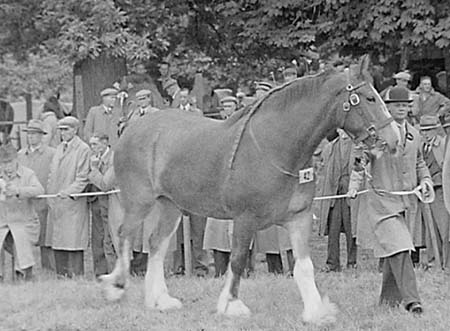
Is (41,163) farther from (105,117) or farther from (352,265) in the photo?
(352,265)

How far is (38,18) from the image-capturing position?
1734 centimetres

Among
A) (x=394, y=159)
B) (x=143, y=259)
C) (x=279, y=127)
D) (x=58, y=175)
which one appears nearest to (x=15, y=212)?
(x=58, y=175)

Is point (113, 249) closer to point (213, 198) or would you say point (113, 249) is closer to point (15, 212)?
point (15, 212)

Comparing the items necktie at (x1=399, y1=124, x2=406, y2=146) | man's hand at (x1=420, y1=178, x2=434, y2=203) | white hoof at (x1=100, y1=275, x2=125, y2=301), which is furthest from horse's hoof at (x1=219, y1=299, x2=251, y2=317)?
necktie at (x1=399, y1=124, x2=406, y2=146)

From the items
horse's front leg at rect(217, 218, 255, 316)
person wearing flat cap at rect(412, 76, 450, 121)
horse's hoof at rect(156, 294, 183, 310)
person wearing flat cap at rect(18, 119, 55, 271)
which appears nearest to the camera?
horse's front leg at rect(217, 218, 255, 316)

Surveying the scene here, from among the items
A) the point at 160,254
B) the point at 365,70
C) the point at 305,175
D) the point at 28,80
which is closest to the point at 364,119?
the point at 365,70

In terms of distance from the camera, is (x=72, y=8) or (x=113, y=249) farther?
(x=72, y=8)

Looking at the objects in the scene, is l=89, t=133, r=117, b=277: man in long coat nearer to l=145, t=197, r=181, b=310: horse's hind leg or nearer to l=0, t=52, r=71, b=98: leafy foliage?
l=145, t=197, r=181, b=310: horse's hind leg

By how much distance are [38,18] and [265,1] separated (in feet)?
13.4

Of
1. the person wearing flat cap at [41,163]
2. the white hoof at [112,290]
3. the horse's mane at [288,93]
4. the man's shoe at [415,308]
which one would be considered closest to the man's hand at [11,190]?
the person wearing flat cap at [41,163]

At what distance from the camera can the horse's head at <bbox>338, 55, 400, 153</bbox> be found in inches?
333

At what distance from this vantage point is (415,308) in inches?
347

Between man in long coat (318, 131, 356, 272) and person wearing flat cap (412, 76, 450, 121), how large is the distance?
2004mm

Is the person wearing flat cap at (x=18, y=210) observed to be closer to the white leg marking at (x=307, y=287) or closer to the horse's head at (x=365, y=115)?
the white leg marking at (x=307, y=287)
